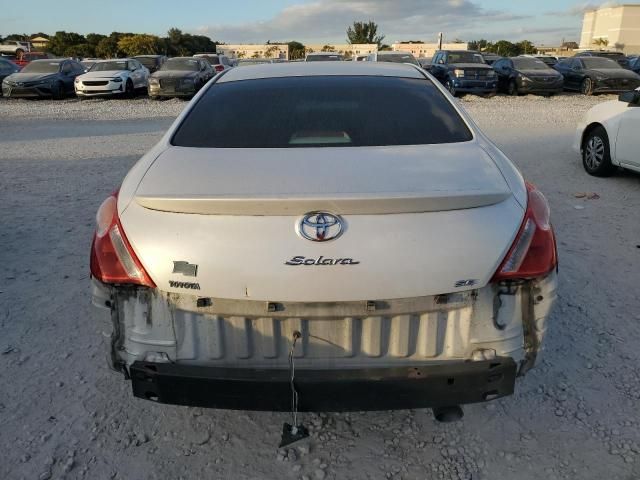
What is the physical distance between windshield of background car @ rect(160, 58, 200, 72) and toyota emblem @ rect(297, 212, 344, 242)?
60.5 feet

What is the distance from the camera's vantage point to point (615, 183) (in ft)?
23.1

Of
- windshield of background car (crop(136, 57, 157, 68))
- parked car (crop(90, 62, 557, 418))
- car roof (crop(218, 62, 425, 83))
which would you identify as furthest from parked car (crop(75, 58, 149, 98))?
parked car (crop(90, 62, 557, 418))

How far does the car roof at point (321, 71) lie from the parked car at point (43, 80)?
1759 cm

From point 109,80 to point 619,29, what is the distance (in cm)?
7991

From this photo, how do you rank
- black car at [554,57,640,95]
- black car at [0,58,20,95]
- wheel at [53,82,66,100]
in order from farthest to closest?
black car at [0,58,20,95] < wheel at [53,82,66,100] < black car at [554,57,640,95]

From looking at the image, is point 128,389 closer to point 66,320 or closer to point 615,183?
point 66,320

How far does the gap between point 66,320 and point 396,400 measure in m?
2.41

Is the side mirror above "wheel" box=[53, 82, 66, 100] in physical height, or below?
above

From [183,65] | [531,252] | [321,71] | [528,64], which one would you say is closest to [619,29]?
[528,64]

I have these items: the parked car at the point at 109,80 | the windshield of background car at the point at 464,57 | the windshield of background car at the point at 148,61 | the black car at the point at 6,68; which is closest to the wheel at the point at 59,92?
the parked car at the point at 109,80

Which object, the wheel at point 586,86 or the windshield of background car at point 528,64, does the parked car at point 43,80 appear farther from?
the wheel at point 586,86

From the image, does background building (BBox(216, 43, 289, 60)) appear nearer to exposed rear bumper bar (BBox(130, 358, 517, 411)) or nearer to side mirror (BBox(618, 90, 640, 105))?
side mirror (BBox(618, 90, 640, 105))

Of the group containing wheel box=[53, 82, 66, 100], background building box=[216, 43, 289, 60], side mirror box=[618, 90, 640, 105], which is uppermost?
background building box=[216, 43, 289, 60]

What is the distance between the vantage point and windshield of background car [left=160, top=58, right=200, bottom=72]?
19.1 meters
